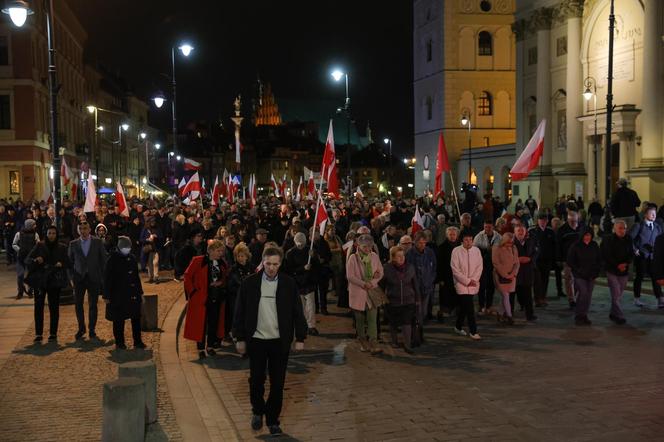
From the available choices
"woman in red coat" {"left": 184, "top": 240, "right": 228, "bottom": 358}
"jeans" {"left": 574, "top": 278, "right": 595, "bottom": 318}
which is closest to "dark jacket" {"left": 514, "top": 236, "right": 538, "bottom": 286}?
"jeans" {"left": 574, "top": 278, "right": 595, "bottom": 318}

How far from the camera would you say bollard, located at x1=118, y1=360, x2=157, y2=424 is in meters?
7.60

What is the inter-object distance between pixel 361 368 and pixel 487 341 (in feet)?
8.51

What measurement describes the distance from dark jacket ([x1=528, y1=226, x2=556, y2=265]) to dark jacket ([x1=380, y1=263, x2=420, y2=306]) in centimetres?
490

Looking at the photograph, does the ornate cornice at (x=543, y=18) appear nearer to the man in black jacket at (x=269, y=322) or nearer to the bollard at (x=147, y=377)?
the man in black jacket at (x=269, y=322)

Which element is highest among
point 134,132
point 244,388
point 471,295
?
point 134,132

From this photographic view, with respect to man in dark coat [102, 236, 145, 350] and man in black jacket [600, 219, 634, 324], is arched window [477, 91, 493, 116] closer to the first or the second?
man in black jacket [600, 219, 634, 324]

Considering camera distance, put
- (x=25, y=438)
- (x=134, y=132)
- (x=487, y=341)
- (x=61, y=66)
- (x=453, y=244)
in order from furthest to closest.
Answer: (x=134, y=132)
(x=61, y=66)
(x=453, y=244)
(x=487, y=341)
(x=25, y=438)

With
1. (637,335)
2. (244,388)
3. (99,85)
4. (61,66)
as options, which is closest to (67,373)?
(244,388)

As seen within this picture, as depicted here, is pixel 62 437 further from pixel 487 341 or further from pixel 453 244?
pixel 453 244

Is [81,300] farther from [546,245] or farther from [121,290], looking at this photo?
[546,245]

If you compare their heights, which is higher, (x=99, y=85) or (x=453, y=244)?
(x=99, y=85)

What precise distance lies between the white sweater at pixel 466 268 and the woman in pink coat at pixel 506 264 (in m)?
0.97

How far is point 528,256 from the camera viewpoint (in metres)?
13.4

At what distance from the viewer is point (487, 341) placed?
1177 centimetres
